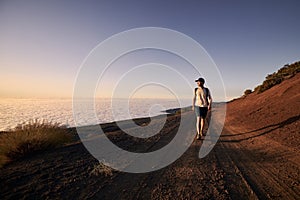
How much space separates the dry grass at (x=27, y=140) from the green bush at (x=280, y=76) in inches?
846

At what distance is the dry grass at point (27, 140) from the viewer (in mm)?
4938

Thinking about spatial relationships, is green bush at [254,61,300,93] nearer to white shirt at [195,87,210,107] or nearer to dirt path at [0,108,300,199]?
white shirt at [195,87,210,107]

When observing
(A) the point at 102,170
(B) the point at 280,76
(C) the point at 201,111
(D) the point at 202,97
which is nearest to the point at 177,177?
(A) the point at 102,170

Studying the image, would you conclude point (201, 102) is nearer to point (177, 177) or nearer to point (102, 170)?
point (177, 177)

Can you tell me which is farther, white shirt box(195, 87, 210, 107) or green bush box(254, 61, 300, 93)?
green bush box(254, 61, 300, 93)

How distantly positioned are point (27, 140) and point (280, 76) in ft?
83.3

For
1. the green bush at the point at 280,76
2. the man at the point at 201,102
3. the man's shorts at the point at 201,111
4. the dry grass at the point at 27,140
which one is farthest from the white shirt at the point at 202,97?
the green bush at the point at 280,76

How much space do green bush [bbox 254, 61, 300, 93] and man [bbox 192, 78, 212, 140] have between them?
1697 centimetres

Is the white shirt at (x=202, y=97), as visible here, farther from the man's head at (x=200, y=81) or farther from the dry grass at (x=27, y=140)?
the dry grass at (x=27, y=140)

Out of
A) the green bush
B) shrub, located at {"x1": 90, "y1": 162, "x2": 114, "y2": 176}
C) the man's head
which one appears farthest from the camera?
the green bush

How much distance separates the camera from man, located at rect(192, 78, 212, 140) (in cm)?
694

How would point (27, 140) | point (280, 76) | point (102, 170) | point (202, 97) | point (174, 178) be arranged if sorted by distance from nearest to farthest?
1. point (174, 178)
2. point (102, 170)
3. point (27, 140)
4. point (202, 97)
5. point (280, 76)

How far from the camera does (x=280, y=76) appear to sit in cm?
2156

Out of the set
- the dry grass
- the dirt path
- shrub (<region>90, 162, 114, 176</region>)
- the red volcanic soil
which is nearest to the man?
the red volcanic soil
